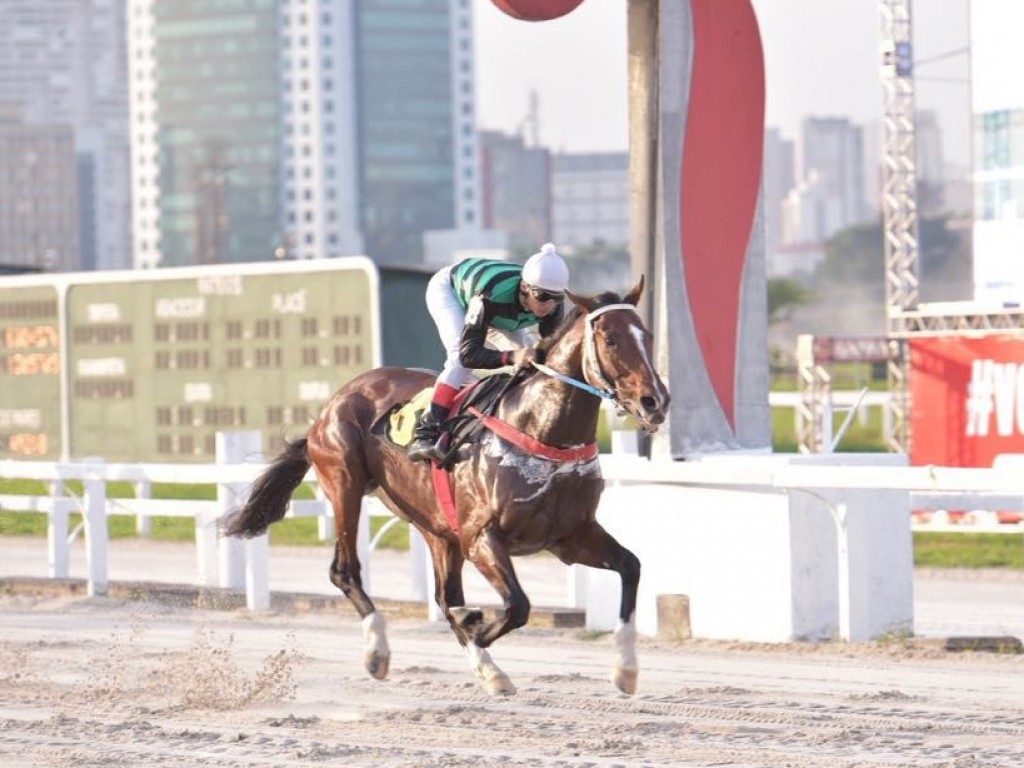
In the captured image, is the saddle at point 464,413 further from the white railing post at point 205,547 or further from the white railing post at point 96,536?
the white railing post at point 96,536

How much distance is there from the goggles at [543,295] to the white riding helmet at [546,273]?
0.9 inches

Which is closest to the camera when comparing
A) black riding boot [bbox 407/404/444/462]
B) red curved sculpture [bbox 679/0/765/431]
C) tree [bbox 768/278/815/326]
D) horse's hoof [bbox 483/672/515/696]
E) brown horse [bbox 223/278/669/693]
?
brown horse [bbox 223/278/669/693]

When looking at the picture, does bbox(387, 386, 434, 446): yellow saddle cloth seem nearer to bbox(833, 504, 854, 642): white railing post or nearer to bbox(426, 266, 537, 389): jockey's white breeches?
bbox(426, 266, 537, 389): jockey's white breeches

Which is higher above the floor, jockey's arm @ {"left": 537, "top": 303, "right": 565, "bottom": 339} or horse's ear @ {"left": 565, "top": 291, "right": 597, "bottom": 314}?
horse's ear @ {"left": 565, "top": 291, "right": 597, "bottom": 314}

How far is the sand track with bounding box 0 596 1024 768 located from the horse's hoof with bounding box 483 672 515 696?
4.9 inches

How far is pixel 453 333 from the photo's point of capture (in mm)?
8805

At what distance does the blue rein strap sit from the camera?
295 inches

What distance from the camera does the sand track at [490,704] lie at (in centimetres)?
700

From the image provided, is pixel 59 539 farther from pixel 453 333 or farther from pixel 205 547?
pixel 453 333

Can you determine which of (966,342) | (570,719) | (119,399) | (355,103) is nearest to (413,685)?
(570,719)

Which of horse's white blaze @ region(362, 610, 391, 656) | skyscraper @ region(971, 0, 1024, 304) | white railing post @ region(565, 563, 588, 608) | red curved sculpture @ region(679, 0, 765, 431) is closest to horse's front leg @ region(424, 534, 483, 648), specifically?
horse's white blaze @ region(362, 610, 391, 656)

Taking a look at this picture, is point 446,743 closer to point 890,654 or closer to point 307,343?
point 890,654

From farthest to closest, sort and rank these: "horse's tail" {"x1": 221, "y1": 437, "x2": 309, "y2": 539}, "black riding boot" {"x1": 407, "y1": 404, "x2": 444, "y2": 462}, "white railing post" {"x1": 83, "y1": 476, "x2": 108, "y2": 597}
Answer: "white railing post" {"x1": 83, "y1": 476, "x2": 108, "y2": 597}, "horse's tail" {"x1": 221, "y1": 437, "x2": 309, "y2": 539}, "black riding boot" {"x1": 407, "y1": 404, "x2": 444, "y2": 462}

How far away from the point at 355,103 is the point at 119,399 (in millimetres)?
174404
